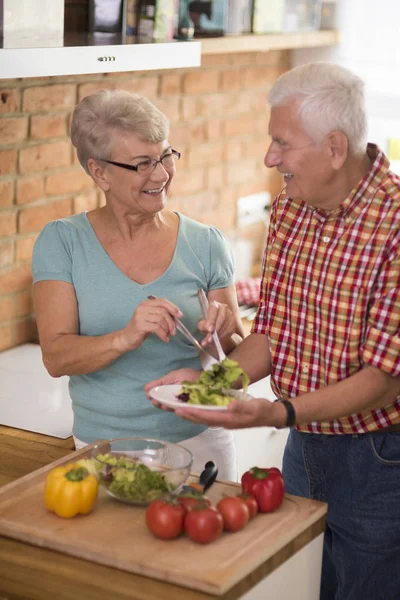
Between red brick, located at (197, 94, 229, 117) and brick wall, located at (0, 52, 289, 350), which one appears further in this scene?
red brick, located at (197, 94, 229, 117)

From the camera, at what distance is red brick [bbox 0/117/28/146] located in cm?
258

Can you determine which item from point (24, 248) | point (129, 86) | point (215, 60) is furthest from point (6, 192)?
point (215, 60)

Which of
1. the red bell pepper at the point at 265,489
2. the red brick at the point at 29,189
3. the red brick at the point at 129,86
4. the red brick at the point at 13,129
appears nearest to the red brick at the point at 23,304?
the red brick at the point at 29,189

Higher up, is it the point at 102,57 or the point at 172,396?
the point at 102,57

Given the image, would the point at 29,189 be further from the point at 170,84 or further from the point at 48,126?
the point at 170,84

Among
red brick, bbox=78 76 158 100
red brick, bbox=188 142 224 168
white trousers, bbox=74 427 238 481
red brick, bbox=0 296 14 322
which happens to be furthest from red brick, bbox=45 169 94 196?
white trousers, bbox=74 427 238 481

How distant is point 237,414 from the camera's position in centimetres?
159

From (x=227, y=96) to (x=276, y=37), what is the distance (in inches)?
15.1

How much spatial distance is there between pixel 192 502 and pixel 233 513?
7 cm

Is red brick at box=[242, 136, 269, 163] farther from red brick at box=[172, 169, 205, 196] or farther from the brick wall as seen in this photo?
red brick at box=[172, 169, 205, 196]

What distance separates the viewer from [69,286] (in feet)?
6.47

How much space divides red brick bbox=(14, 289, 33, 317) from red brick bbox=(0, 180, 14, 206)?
27 centimetres

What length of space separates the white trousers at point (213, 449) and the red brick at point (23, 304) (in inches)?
33.3

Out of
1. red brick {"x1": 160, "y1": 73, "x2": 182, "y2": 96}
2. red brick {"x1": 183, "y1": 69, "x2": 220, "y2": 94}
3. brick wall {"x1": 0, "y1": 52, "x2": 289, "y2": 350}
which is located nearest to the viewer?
brick wall {"x1": 0, "y1": 52, "x2": 289, "y2": 350}
